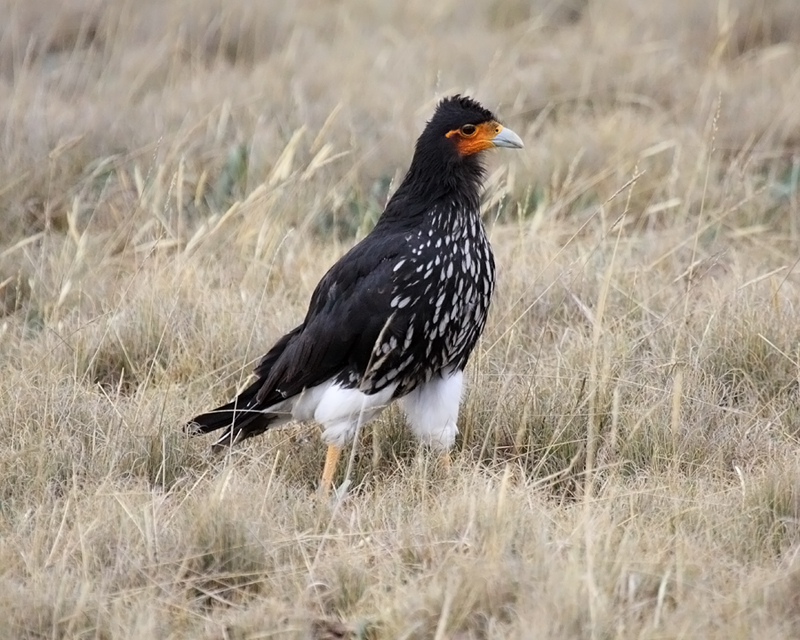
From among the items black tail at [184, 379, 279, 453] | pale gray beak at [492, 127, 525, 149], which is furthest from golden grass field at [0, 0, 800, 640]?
pale gray beak at [492, 127, 525, 149]

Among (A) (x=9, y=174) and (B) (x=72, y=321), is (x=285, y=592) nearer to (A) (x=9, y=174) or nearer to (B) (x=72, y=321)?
(B) (x=72, y=321)

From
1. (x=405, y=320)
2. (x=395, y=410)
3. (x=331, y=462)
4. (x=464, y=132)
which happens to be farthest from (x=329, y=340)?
(x=464, y=132)

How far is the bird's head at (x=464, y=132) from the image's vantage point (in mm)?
4004

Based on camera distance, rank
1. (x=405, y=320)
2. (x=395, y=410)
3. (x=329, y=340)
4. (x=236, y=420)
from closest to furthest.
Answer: (x=405, y=320), (x=329, y=340), (x=236, y=420), (x=395, y=410)

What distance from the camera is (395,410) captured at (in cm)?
425

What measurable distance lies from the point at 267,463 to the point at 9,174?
2.98m

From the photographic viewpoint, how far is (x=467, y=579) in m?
2.78

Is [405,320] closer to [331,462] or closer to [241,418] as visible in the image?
[331,462]

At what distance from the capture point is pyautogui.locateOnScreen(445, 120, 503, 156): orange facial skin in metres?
4.01

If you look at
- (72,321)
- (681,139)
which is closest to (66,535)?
(72,321)

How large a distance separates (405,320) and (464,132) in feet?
2.55

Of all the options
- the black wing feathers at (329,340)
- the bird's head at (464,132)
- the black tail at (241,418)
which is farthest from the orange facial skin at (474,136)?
the black tail at (241,418)

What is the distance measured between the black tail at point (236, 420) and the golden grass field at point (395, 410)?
0.06 m

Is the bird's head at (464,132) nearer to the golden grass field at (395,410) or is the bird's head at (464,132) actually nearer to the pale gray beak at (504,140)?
the pale gray beak at (504,140)
